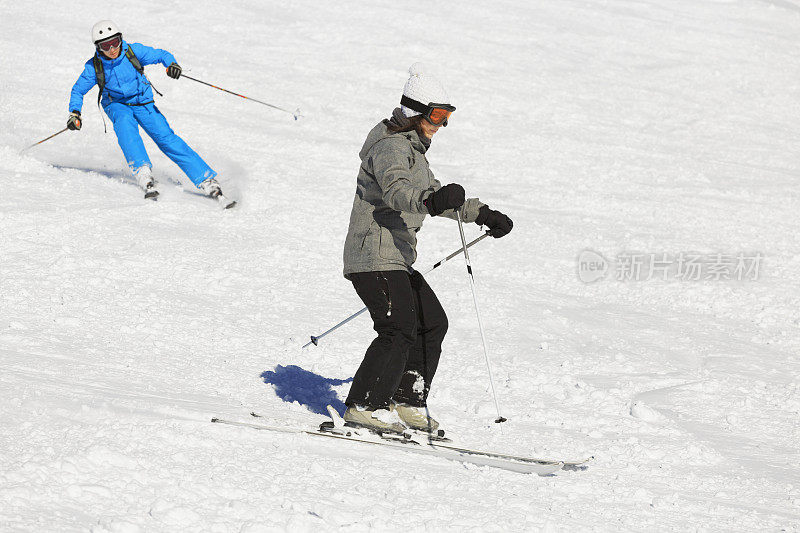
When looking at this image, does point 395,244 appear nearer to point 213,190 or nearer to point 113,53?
point 213,190

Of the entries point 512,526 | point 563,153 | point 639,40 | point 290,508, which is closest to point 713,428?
point 512,526

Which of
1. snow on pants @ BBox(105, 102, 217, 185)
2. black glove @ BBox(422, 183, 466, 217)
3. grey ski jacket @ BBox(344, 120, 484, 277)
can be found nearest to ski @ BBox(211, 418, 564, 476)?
grey ski jacket @ BBox(344, 120, 484, 277)

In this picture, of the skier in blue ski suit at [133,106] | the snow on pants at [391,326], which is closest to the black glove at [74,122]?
the skier in blue ski suit at [133,106]

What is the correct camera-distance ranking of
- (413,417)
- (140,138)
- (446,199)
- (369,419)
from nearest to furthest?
(446,199), (369,419), (413,417), (140,138)

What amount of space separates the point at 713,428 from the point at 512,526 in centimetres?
246

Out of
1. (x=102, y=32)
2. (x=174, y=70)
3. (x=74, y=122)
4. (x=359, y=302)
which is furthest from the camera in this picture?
(x=174, y=70)

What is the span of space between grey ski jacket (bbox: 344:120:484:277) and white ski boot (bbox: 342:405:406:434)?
2.45 ft

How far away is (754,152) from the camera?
14242mm

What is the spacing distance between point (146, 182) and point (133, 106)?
923 mm

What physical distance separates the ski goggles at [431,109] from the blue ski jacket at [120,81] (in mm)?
5862

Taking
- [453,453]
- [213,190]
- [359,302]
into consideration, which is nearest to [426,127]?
[453,453]

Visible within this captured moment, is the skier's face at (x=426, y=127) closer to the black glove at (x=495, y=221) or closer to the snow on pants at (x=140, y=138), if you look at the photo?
the black glove at (x=495, y=221)

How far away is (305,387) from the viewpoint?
5.34 metres

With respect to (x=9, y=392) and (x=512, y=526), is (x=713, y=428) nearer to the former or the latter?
(x=512, y=526)
